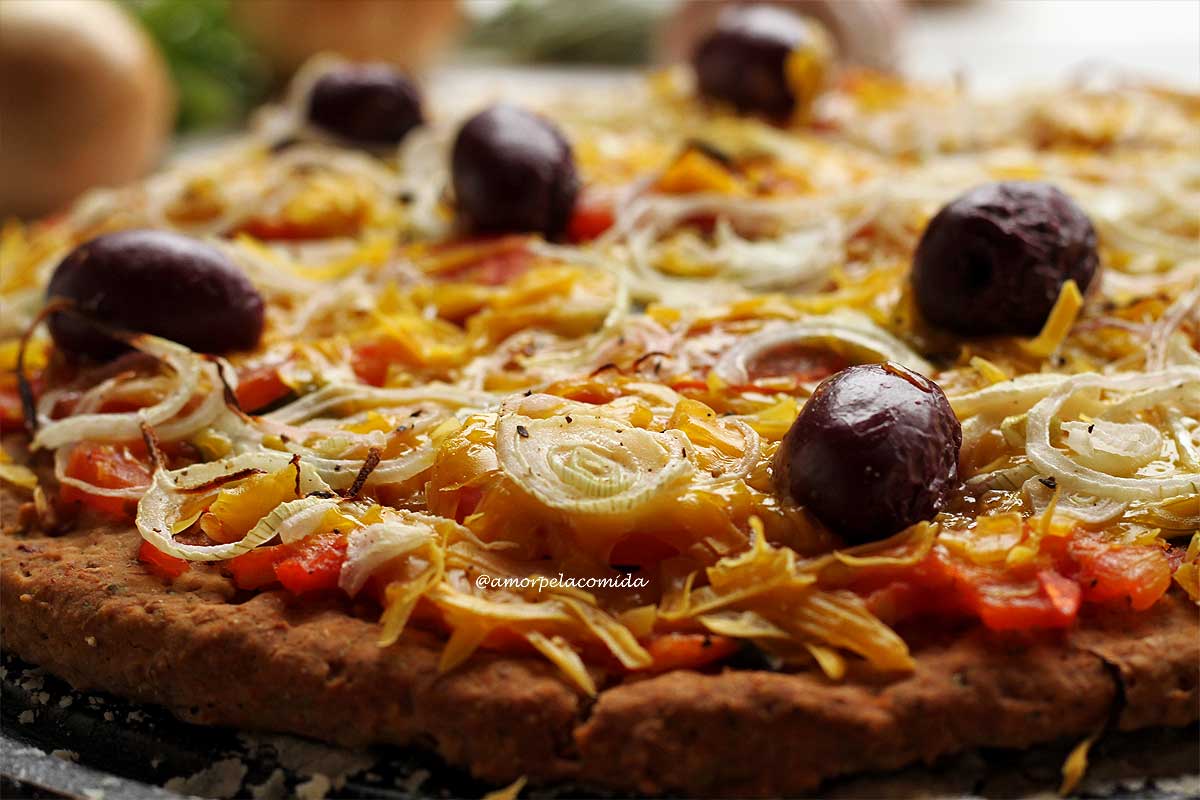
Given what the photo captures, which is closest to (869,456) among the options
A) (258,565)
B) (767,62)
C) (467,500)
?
(467,500)

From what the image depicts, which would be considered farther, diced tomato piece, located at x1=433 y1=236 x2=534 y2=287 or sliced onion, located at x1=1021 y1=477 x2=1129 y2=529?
diced tomato piece, located at x1=433 y1=236 x2=534 y2=287

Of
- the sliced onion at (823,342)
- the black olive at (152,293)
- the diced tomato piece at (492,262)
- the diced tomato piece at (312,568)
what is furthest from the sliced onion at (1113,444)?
the black olive at (152,293)

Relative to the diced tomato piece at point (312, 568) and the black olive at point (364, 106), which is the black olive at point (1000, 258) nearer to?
the diced tomato piece at point (312, 568)

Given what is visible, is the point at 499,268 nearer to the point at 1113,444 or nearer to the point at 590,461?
the point at 590,461

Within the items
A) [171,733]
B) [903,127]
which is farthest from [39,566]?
[903,127]

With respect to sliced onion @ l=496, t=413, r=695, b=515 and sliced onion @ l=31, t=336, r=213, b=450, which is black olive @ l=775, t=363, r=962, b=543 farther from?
sliced onion @ l=31, t=336, r=213, b=450

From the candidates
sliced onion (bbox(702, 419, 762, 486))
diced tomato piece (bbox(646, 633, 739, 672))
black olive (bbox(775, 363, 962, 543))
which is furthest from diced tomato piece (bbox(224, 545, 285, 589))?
black olive (bbox(775, 363, 962, 543))
